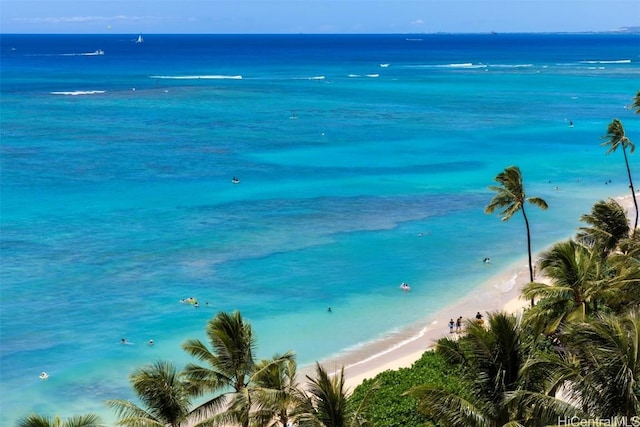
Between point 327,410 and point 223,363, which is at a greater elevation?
point 223,363

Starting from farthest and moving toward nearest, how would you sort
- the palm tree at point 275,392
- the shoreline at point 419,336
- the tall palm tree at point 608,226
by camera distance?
1. the shoreline at point 419,336
2. the tall palm tree at point 608,226
3. the palm tree at point 275,392

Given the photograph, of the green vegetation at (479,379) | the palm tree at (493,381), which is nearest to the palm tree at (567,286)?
the green vegetation at (479,379)

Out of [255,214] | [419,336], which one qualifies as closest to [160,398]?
[419,336]

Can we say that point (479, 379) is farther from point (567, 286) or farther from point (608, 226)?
point (608, 226)

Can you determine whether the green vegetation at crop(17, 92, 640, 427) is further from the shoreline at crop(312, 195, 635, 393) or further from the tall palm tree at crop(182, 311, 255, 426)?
the shoreline at crop(312, 195, 635, 393)

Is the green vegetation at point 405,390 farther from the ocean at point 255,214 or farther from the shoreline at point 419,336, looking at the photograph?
the ocean at point 255,214

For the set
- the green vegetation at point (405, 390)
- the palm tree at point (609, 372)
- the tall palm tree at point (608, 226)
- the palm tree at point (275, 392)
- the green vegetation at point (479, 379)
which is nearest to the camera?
the palm tree at point (609, 372)
